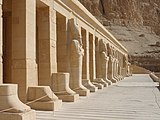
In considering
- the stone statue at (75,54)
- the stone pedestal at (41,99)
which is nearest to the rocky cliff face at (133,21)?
the stone statue at (75,54)

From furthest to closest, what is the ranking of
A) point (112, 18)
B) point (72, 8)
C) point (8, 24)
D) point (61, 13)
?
point (112, 18) < point (72, 8) < point (61, 13) < point (8, 24)

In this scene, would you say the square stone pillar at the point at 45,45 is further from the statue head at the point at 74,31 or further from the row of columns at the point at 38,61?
the statue head at the point at 74,31

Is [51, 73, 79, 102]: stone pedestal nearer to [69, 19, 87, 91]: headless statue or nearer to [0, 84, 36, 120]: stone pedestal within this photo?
[69, 19, 87, 91]: headless statue

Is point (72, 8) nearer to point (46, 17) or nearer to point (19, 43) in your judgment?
point (46, 17)

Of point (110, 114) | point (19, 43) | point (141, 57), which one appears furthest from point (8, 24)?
point (141, 57)

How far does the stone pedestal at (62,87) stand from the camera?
9281 millimetres

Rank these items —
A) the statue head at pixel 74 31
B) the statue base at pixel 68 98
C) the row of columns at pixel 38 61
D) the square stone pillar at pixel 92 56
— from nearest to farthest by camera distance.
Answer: the row of columns at pixel 38 61 → the statue base at pixel 68 98 → the statue head at pixel 74 31 → the square stone pillar at pixel 92 56

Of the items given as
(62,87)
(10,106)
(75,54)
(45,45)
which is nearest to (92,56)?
(75,54)

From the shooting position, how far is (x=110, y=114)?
7.31 meters

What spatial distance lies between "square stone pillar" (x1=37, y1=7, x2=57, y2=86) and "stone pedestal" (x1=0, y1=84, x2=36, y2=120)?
3.49 m

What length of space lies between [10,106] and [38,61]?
4.14 meters

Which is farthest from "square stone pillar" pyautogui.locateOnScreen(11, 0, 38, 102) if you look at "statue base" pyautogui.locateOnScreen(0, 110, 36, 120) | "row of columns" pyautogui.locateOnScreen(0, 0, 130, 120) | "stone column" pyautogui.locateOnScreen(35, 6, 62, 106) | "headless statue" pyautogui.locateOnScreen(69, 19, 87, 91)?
"headless statue" pyautogui.locateOnScreen(69, 19, 87, 91)

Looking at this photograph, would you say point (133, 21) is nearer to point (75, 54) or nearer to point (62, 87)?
→ point (75, 54)

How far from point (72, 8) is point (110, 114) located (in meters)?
5.70
